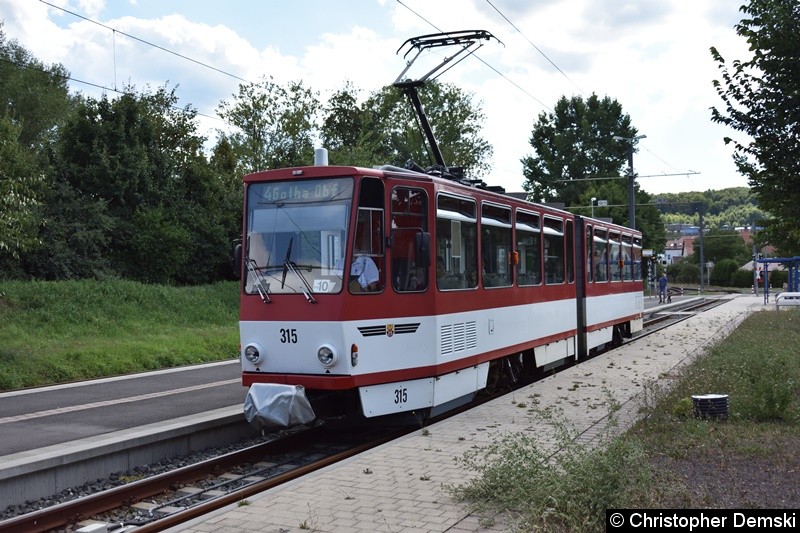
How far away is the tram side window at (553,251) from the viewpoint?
15266 mm

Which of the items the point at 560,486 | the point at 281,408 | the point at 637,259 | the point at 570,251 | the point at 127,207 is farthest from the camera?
the point at 127,207

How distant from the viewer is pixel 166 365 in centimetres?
1834

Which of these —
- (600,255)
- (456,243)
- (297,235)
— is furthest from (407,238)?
(600,255)

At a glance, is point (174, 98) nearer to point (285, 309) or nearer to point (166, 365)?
point (166, 365)

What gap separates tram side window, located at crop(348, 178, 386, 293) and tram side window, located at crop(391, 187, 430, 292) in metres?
0.21

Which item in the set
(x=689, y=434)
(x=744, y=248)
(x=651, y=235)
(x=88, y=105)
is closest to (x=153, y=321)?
(x=88, y=105)

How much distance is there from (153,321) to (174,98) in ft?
47.8

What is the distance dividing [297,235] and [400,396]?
7.47 ft

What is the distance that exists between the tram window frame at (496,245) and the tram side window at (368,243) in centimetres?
263

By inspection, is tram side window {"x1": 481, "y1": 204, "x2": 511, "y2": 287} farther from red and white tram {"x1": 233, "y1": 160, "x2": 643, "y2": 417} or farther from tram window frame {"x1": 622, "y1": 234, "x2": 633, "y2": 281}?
tram window frame {"x1": 622, "y1": 234, "x2": 633, "y2": 281}

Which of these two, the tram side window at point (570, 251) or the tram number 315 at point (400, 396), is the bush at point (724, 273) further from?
the tram number 315 at point (400, 396)

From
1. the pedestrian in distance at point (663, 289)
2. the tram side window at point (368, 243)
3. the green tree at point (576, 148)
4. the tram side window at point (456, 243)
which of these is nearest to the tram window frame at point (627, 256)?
the tram side window at point (456, 243)

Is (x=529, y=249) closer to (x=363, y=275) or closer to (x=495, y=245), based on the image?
(x=495, y=245)

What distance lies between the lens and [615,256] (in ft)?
68.7
